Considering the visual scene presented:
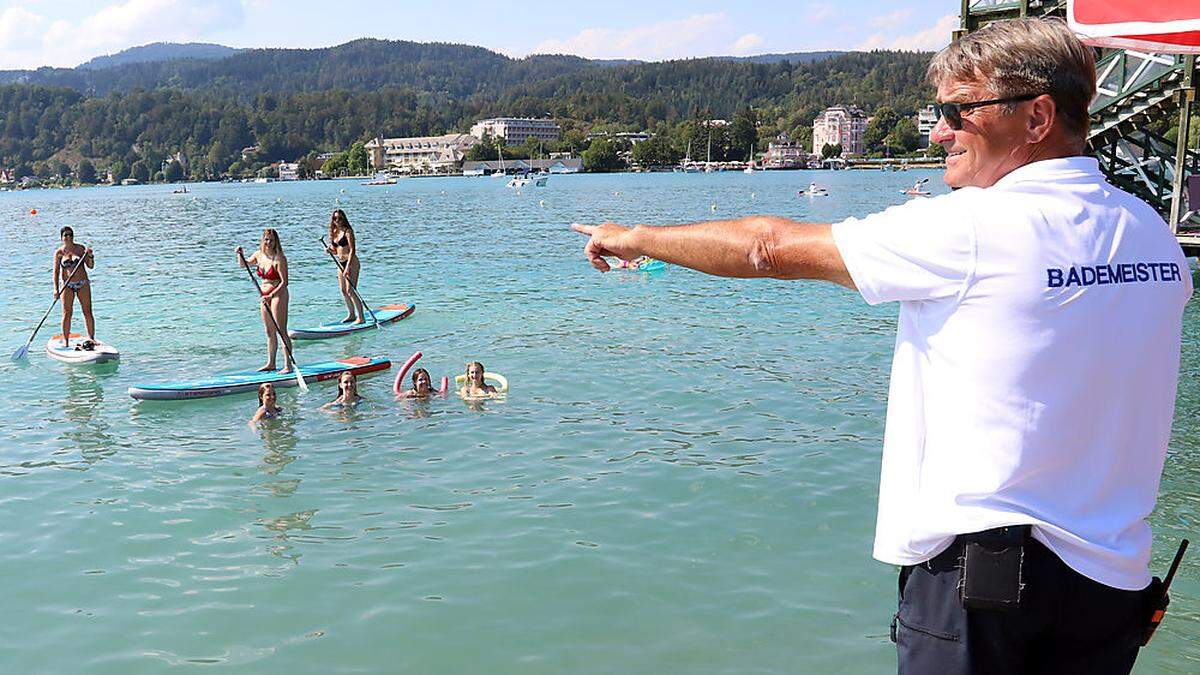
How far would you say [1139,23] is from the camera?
16.0ft

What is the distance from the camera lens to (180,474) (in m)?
10.6

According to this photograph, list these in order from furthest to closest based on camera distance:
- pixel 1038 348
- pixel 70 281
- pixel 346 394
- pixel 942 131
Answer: pixel 70 281
pixel 346 394
pixel 942 131
pixel 1038 348

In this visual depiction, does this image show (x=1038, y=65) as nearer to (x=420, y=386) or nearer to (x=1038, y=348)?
(x=1038, y=348)

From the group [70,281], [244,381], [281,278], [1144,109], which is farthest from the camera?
[1144,109]

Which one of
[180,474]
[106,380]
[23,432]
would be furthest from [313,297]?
[180,474]

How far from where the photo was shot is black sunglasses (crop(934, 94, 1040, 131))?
238cm

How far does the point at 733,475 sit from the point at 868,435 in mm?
1978

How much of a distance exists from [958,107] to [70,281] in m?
17.3

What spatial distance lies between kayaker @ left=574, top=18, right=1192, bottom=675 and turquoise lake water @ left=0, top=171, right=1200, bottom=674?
165 inches

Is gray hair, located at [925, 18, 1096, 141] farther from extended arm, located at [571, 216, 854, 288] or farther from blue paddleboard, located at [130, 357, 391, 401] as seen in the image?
blue paddleboard, located at [130, 357, 391, 401]

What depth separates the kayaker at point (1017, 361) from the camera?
7.43ft

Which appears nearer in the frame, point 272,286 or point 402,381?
point 402,381

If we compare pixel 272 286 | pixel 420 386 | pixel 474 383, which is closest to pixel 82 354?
pixel 272 286

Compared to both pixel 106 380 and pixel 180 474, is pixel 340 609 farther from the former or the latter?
pixel 106 380
